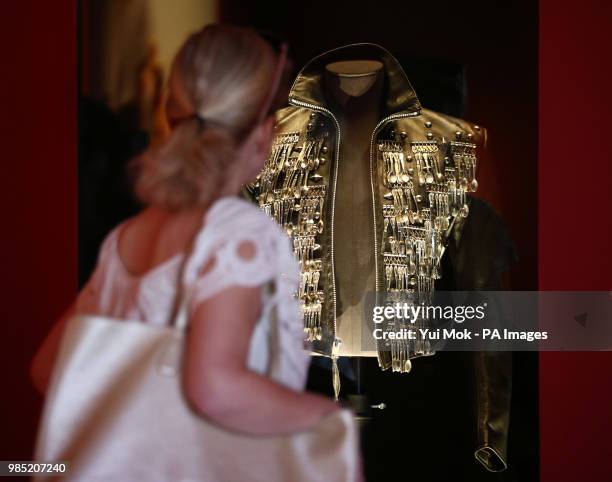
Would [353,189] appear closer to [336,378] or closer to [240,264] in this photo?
[336,378]

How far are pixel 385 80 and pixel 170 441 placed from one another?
1.26 metres

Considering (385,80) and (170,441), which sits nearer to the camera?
(170,441)

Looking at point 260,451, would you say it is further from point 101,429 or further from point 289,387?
point 101,429

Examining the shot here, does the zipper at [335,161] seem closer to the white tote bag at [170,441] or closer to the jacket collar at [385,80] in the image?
the jacket collar at [385,80]

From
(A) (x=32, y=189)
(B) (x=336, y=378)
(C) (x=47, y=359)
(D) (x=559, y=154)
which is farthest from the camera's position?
(A) (x=32, y=189)

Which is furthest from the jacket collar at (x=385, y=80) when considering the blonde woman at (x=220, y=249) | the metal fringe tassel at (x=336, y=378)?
the blonde woman at (x=220, y=249)

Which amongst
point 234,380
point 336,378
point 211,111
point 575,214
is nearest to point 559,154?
point 575,214

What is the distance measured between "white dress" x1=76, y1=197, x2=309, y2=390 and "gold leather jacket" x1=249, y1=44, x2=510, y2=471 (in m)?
0.87

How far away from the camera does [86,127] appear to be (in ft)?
7.05

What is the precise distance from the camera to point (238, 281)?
781 mm

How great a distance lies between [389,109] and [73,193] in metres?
0.94

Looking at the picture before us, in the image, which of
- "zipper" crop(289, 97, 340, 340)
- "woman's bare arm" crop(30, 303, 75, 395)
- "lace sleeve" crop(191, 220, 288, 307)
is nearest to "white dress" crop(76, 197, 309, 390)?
"lace sleeve" crop(191, 220, 288, 307)

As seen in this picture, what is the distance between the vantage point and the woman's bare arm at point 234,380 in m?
0.76

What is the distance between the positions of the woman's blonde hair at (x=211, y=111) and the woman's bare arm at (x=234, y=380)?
→ 0.51 ft
